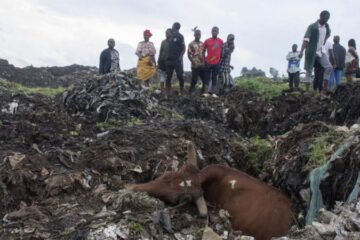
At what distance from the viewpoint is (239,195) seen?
288 inches

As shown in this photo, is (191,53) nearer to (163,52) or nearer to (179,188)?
(163,52)

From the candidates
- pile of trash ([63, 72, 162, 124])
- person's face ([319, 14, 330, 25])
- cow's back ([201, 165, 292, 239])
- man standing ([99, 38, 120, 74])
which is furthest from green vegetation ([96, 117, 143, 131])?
person's face ([319, 14, 330, 25])

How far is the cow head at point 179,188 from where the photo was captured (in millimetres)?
7031

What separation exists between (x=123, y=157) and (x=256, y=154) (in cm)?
181

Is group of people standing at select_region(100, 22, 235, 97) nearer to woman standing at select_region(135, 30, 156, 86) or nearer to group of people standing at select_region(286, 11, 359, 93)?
woman standing at select_region(135, 30, 156, 86)

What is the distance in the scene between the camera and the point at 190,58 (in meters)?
15.5

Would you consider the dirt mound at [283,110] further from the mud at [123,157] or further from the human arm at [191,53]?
the human arm at [191,53]

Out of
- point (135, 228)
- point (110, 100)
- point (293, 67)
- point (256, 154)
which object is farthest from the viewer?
point (293, 67)

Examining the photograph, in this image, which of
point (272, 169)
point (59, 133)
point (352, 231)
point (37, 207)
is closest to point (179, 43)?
point (59, 133)

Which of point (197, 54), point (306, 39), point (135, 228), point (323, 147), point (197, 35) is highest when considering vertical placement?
point (197, 35)

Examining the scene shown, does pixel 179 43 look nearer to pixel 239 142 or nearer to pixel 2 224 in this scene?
pixel 239 142

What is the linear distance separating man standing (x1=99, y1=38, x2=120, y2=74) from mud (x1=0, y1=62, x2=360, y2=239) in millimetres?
2320

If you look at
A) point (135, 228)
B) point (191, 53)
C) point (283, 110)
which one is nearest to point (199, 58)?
point (191, 53)

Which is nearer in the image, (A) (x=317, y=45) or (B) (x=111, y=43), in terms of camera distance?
(A) (x=317, y=45)
